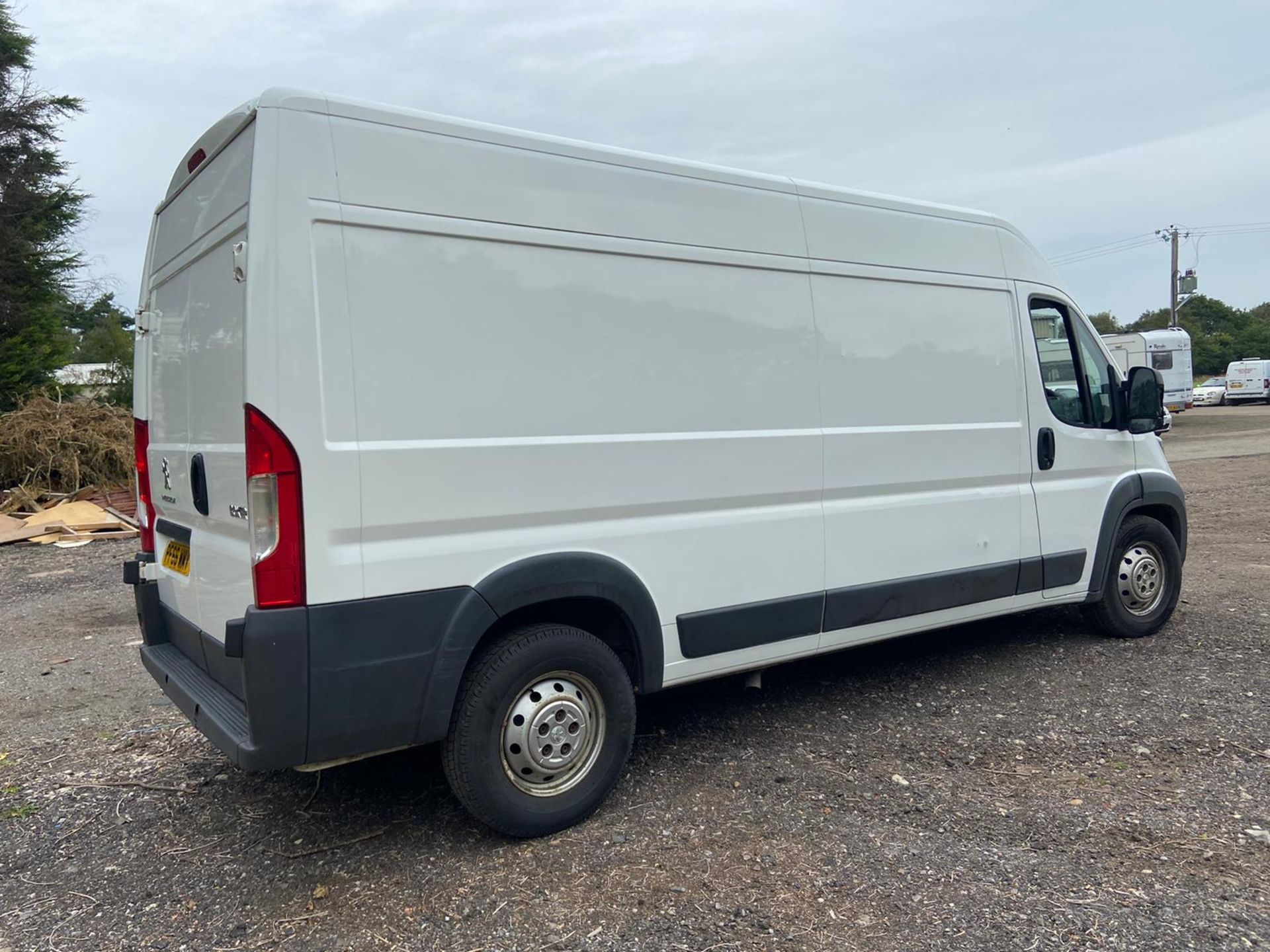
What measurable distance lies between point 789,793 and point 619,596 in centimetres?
106

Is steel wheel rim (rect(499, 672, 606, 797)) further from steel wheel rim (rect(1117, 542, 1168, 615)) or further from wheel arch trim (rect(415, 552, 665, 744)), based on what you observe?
steel wheel rim (rect(1117, 542, 1168, 615))

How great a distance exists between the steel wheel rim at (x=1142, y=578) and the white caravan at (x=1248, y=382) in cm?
4249

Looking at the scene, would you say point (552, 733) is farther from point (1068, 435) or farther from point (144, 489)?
point (1068, 435)

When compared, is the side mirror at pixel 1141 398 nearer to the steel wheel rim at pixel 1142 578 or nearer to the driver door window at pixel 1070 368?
the driver door window at pixel 1070 368

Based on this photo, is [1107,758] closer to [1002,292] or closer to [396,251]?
[1002,292]

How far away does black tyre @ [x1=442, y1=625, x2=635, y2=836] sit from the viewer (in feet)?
10.6

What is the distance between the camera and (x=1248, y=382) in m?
41.5

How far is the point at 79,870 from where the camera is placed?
131 inches

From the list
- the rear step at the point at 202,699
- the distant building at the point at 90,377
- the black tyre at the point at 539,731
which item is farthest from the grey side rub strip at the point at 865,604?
the distant building at the point at 90,377

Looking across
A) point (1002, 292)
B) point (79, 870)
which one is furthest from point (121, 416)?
point (1002, 292)

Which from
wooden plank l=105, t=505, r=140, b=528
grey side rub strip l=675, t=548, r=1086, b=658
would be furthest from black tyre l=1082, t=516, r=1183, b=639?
wooden plank l=105, t=505, r=140, b=528

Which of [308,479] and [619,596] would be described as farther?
[619,596]

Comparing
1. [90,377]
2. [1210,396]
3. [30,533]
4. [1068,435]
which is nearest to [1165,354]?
[1210,396]

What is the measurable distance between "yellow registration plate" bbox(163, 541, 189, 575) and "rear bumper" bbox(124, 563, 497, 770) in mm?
457
